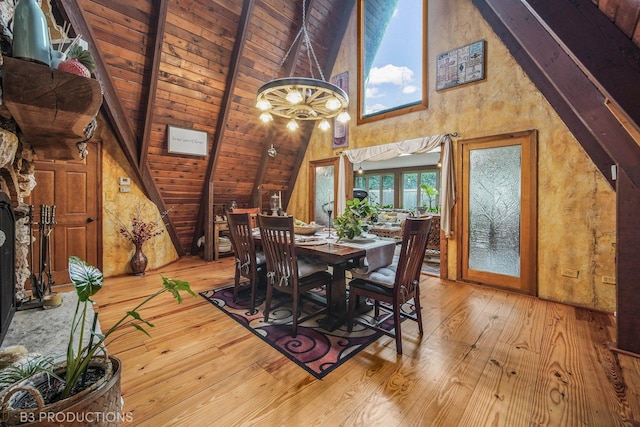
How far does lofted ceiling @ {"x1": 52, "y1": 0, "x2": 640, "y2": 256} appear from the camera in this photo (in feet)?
10.3

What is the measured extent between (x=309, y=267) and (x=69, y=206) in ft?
11.0

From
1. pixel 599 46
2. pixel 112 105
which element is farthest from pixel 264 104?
pixel 599 46

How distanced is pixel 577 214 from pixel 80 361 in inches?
168

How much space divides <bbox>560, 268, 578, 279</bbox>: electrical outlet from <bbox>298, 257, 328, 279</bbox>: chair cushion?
2.75 metres

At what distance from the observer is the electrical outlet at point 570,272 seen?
120 inches

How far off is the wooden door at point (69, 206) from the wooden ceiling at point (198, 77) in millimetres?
611

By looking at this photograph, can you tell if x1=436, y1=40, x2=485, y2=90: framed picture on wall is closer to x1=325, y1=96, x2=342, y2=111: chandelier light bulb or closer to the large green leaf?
x1=325, y1=96, x2=342, y2=111: chandelier light bulb

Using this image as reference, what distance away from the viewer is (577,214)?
3.05 meters

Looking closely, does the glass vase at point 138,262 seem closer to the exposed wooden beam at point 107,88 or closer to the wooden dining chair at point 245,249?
the exposed wooden beam at point 107,88

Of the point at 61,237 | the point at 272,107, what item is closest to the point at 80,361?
the point at 272,107

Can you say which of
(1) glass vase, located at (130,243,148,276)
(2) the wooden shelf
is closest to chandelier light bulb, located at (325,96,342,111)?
(2) the wooden shelf

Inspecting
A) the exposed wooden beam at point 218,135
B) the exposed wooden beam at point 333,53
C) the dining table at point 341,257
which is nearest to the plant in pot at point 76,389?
the dining table at point 341,257

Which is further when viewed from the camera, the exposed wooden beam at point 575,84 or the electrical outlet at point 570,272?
the electrical outlet at point 570,272
